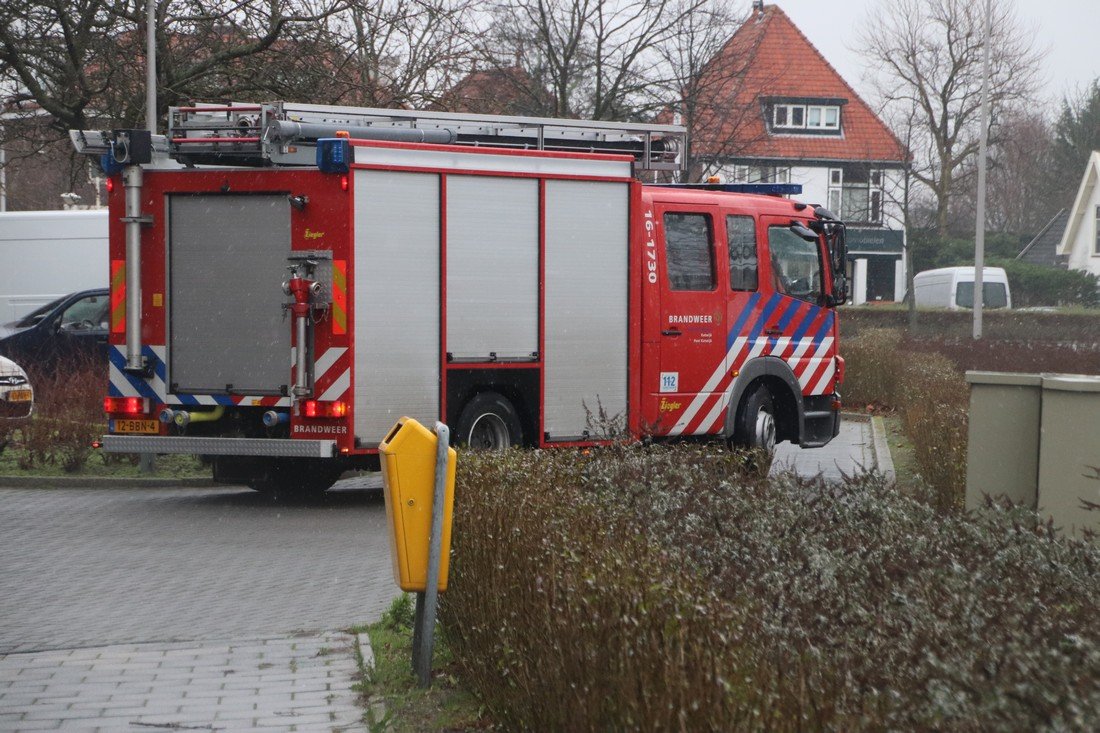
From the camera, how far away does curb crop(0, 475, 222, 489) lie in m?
14.4

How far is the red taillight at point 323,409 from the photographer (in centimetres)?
1157

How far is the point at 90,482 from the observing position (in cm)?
1448

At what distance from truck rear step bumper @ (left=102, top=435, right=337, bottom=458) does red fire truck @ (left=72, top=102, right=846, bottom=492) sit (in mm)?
24

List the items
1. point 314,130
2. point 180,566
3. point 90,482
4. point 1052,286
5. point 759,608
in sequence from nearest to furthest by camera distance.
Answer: point 759,608, point 180,566, point 314,130, point 90,482, point 1052,286

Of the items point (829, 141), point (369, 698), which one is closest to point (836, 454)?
point (369, 698)

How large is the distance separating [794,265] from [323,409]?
212 inches

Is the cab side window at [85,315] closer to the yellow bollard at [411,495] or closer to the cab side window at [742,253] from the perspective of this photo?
the cab side window at [742,253]

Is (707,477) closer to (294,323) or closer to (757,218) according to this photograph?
(294,323)

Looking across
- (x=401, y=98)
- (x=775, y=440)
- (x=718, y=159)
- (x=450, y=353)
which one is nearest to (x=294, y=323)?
(x=450, y=353)

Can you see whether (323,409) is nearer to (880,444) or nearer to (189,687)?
(189,687)

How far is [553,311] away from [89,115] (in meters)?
9.74

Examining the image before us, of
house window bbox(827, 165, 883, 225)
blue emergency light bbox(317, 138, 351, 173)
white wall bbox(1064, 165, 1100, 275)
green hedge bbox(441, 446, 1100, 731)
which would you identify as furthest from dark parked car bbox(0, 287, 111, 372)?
white wall bbox(1064, 165, 1100, 275)

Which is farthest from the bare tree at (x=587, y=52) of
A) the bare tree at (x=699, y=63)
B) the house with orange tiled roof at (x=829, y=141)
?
the house with orange tiled roof at (x=829, y=141)

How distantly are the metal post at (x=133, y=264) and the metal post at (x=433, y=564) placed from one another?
681 centimetres
